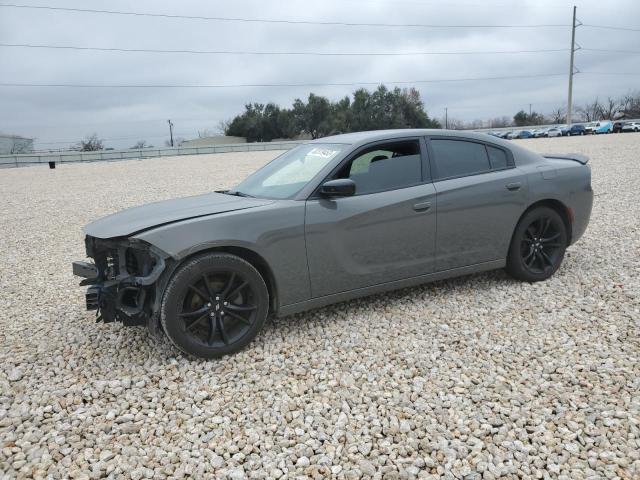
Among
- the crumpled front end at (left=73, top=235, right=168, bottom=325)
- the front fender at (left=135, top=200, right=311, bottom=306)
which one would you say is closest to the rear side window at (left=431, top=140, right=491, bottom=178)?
the front fender at (left=135, top=200, right=311, bottom=306)

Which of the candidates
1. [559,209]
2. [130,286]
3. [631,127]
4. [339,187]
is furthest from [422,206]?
[631,127]

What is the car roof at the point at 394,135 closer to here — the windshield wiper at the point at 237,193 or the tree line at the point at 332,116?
the windshield wiper at the point at 237,193

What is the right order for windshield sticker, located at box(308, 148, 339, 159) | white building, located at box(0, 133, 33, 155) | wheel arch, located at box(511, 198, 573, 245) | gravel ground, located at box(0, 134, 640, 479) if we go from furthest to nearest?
white building, located at box(0, 133, 33, 155) → wheel arch, located at box(511, 198, 573, 245) → windshield sticker, located at box(308, 148, 339, 159) → gravel ground, located at box(0, 134, 640, 479)

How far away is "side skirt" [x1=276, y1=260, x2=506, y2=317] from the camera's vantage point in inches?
147

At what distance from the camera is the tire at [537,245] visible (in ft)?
15.3

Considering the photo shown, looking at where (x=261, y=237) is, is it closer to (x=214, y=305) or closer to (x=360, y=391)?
(x=214, y=305)

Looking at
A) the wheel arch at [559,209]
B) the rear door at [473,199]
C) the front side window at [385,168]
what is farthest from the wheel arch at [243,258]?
the wheel arch at [559,209]

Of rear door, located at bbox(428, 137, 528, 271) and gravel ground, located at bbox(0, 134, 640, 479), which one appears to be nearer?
gravel ground, located at bbox(0, 134, 640, 479)

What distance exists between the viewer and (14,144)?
2314 inches

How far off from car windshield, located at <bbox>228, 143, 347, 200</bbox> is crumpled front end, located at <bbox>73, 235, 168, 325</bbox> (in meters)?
1.09

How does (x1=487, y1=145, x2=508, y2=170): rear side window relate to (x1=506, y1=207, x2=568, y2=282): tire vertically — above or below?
above

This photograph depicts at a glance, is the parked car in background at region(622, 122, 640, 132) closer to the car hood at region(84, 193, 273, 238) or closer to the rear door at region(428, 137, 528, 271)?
the rear door at region(428, 137, 528, 271)

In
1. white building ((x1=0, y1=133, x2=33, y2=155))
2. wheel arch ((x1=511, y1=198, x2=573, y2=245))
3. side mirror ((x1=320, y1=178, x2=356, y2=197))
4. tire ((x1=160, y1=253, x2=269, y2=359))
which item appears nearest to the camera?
tire ((x1=160, y1=253, x2=269, y2=359))

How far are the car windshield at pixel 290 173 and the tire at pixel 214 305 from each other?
76cm
